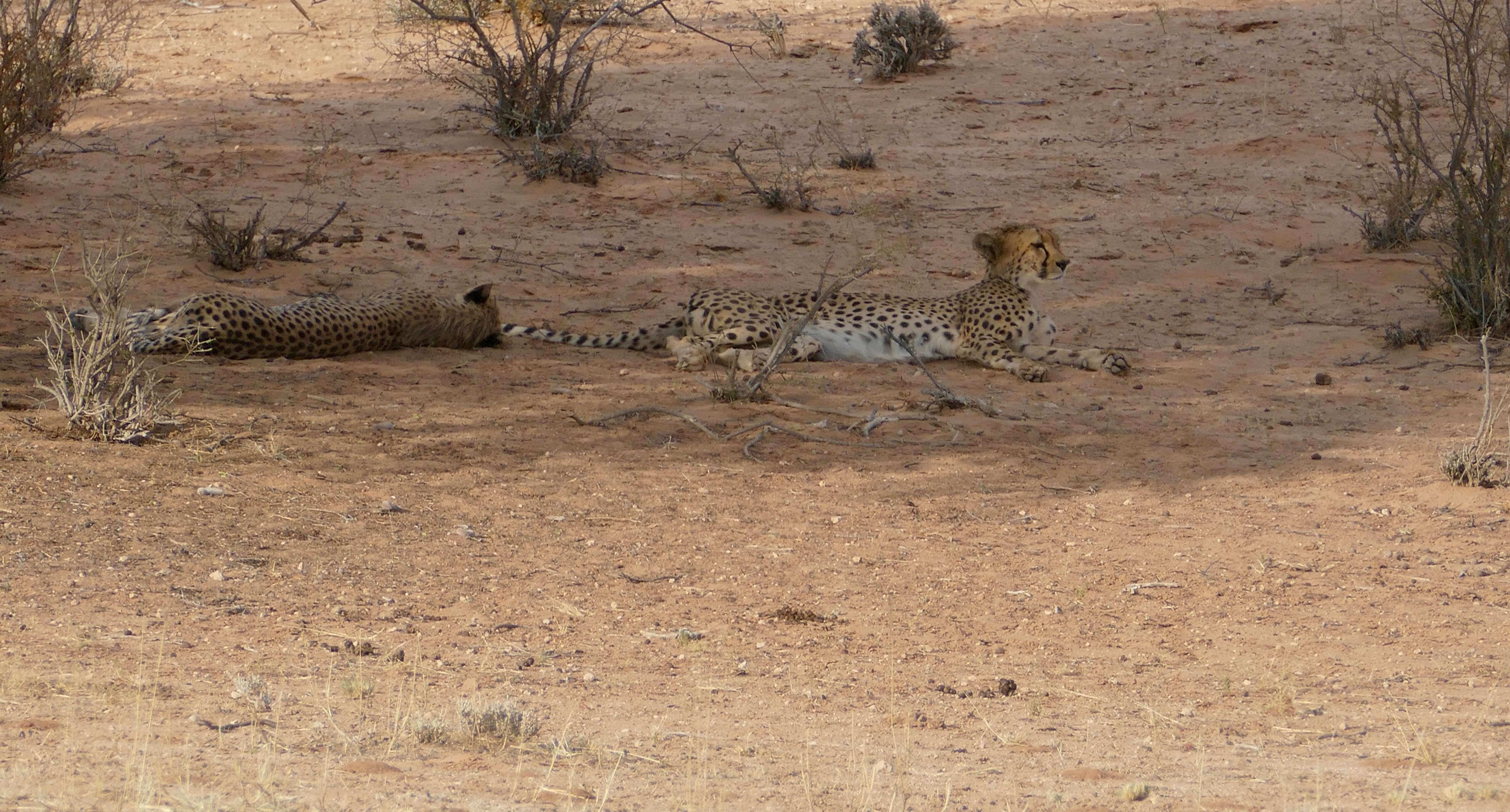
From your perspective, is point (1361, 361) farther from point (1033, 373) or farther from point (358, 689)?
point (358, 689)

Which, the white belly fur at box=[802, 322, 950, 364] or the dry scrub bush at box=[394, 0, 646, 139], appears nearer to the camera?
the white belly fur at box=[802, 322, 950, 364]

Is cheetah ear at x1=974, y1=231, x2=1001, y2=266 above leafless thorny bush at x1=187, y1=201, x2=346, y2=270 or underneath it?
above

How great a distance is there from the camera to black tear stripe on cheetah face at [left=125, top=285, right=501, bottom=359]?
275 inches

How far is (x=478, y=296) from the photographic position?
767 cm

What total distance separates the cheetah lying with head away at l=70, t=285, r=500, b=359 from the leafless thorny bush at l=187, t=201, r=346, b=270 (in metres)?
0.74

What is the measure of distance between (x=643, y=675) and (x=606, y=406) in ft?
9.46

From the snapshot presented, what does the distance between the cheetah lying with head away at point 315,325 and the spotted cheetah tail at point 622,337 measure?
0.80 ft

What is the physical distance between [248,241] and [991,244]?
416cm

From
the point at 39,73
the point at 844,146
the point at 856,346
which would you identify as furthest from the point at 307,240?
the point at 844,146

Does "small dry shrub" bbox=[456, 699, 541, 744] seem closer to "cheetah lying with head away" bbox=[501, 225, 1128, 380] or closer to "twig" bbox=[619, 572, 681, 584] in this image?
"twig" bbox=[619, 572, 681, 584]

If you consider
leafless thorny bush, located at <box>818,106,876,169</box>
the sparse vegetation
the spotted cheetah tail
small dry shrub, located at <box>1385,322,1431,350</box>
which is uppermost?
leafless thorny bush, located at <box>818,106,876,169</box>

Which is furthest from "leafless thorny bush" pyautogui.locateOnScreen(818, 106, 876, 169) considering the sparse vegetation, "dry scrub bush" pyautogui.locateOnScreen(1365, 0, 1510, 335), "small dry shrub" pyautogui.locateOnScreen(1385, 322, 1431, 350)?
the sparse vegetation

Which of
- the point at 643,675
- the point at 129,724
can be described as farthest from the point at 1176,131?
the point at 129,724

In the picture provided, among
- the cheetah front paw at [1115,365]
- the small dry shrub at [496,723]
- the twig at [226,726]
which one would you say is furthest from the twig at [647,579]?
the cheetah front paw at [1115,365]
